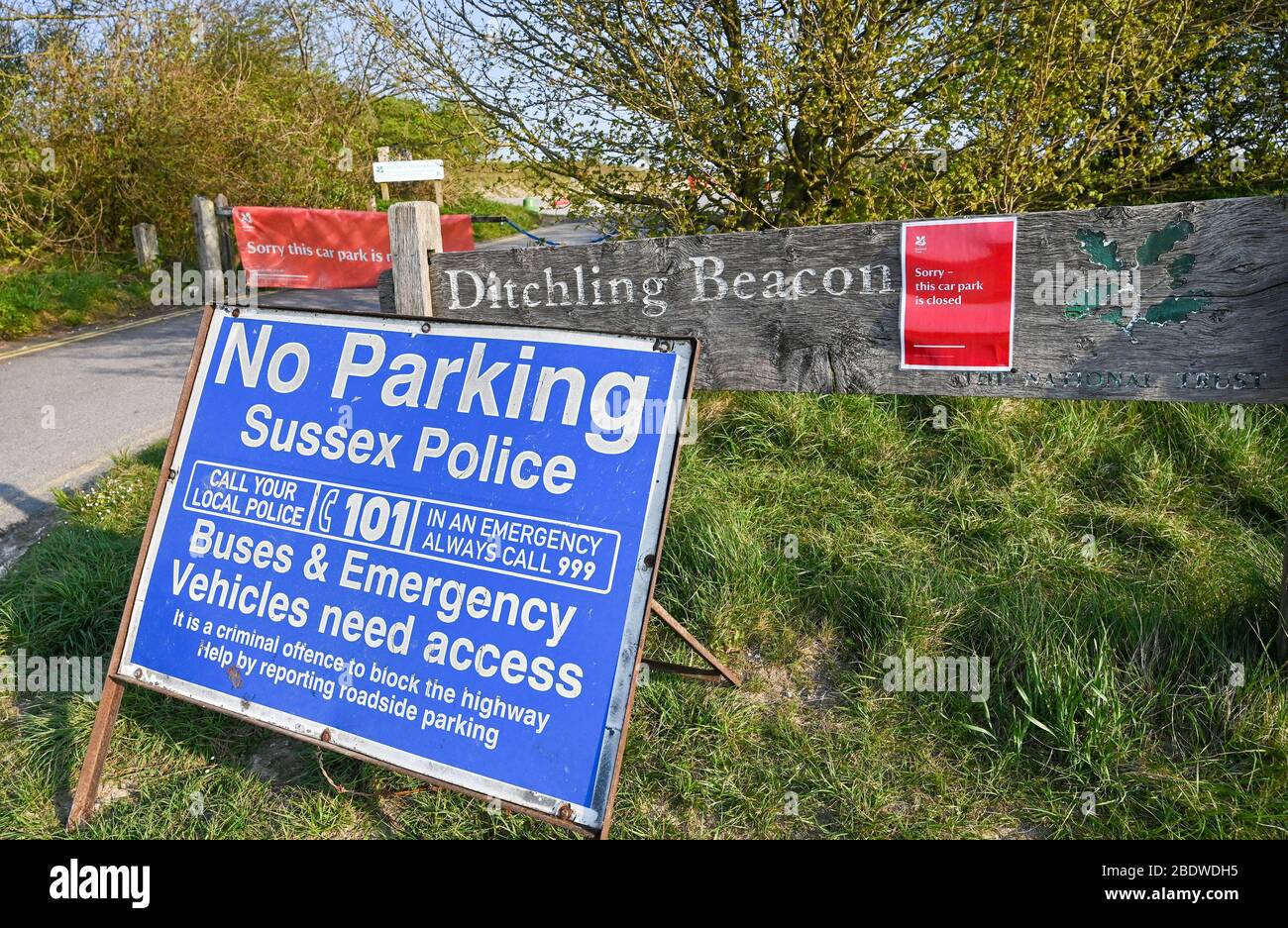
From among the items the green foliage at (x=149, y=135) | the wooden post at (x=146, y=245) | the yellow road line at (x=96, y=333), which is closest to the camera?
the yellow road line at (x=96, y=333)

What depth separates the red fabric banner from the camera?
12250mm

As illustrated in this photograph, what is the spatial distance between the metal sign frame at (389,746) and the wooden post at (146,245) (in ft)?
39.0

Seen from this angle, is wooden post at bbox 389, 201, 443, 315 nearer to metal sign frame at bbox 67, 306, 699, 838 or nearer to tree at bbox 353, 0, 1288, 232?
metal sign frame at bbox 67, 306, 699, 838

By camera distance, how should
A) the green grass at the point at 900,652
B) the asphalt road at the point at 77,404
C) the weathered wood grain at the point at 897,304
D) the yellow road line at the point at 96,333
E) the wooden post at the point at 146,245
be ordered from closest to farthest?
1. the green grass at the point at 900,652
2. the weathered wood grain at the point at 897,304
3. the asphalt road at the point at 77,404
4. the yellow road line at the point at 96,333
5. the wooden post at the point at 146,245

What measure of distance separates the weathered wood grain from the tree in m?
1.64

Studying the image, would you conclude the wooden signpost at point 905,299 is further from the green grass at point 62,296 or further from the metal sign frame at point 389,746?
the green grass at point 62,296

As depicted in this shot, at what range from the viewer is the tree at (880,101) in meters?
4.50

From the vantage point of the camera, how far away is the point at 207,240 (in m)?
12.7

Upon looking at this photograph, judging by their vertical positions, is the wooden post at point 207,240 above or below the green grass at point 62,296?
above

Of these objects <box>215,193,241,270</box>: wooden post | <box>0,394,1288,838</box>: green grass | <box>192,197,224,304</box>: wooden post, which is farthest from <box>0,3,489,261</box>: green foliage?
<box>0,394,1288,838</box>: green grass

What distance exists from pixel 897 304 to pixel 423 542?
1794 millimetres

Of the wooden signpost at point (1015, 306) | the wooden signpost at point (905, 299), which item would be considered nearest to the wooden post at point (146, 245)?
the wooden signpost at point (905, 299)

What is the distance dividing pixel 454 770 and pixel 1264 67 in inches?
227

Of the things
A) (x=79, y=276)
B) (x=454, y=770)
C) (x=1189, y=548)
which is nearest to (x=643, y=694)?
(x=454, y=770)
